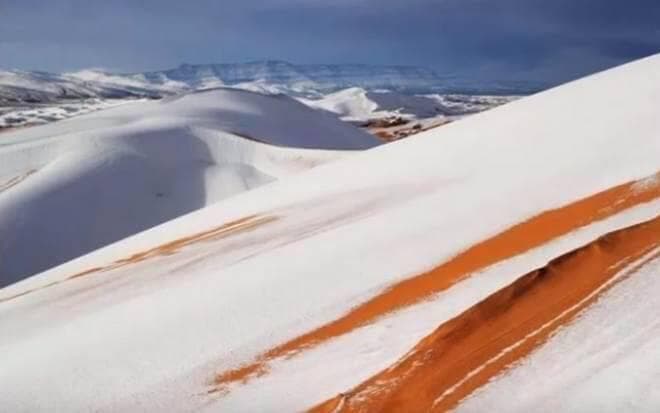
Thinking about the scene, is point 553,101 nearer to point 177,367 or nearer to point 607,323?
point 607,323

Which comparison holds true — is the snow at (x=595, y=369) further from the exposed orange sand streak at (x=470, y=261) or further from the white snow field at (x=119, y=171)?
the white snow field at (x=119, y=171)

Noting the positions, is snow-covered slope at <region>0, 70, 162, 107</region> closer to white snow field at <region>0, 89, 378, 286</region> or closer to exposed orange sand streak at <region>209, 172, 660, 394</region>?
white snow field at <region>0, 89, 378, 286</region>

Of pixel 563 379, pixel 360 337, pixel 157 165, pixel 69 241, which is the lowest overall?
pixel 563 379

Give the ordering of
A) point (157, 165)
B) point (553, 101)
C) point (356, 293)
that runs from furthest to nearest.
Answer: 1. point (157, 165)
2. point (553, 101)
3. point (356, 293)

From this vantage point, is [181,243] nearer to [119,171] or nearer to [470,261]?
[470,261]

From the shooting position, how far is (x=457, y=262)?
22.9ft

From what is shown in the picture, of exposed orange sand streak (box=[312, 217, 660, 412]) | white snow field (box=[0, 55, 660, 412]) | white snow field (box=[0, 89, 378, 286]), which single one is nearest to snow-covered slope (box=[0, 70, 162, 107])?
white snow field (box=[0, 89, 378, 286])

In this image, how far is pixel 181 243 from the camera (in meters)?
11.3

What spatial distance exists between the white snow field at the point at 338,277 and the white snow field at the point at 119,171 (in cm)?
1115

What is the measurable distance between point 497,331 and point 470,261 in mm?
1688

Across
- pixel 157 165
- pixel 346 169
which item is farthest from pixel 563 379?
pixel 157 165

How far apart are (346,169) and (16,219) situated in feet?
49.0

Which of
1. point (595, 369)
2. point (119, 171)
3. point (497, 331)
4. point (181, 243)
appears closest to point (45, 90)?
point (119, 171)

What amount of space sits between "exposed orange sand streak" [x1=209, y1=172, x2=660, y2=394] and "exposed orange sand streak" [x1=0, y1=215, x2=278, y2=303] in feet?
15.5
